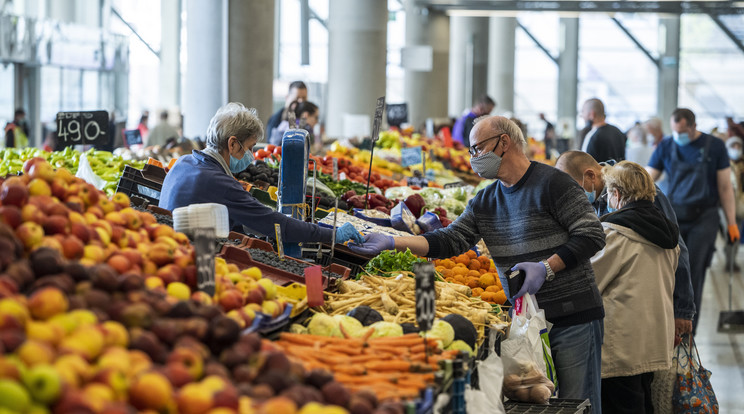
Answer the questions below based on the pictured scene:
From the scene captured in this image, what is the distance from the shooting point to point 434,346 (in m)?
2.57

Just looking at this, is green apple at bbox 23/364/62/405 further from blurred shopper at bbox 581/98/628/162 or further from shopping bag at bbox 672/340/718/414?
blurred shopper at bbox 581/98/628/162

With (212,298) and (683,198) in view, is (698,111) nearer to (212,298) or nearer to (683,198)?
(683,198)

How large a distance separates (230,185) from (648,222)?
1809mm

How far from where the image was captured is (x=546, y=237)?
3490 millimetres

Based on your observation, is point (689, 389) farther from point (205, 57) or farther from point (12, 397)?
point (205, 57)

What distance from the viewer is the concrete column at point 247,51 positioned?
31.8 ft

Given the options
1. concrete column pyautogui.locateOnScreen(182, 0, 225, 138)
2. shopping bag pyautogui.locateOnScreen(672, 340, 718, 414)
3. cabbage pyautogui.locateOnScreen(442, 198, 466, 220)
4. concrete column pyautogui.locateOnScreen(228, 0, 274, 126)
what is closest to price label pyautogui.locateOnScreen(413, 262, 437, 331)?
shopping bag pyautogui.locateOnScreen(672, 340, 718, 414)

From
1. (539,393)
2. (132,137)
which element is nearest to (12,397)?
(539,393)

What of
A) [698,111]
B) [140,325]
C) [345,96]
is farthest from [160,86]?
[140,325]

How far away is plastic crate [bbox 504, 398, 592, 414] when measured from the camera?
316 cm

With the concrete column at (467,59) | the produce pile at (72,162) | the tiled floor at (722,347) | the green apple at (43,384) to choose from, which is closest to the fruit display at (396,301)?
the green apple at (43,384)

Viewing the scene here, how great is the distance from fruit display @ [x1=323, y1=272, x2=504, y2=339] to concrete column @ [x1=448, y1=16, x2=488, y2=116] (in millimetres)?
17558

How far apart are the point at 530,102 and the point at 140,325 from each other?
2893cm

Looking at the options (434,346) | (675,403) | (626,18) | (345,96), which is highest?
(626,18)
